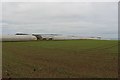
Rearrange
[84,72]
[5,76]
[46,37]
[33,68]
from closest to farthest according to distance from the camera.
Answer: [5,76], [84,72], [33,68], [46,37]

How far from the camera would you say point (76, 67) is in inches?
342

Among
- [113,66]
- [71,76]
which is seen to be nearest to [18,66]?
[71,76]

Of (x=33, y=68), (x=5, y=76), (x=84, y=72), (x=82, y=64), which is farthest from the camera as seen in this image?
(x=82, y=64)

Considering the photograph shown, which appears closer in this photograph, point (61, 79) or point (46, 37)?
point (61, 79)

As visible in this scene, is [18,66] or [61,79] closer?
[61,79]

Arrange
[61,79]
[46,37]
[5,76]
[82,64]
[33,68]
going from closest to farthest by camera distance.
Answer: [61,79] < [5,76] < [33,68] < [82,64] < [46,37]

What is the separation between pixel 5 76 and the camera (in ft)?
23.9

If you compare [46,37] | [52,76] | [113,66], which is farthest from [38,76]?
[46,37]

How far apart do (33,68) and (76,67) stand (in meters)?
1.81

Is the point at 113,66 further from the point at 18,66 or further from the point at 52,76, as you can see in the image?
the point at 18,66

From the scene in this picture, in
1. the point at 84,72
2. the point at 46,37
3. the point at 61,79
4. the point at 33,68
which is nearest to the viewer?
the point at 61,79

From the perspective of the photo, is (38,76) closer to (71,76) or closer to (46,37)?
(71,76)

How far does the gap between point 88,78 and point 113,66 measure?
2244 mm

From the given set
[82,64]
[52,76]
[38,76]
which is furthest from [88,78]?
[82,64]
